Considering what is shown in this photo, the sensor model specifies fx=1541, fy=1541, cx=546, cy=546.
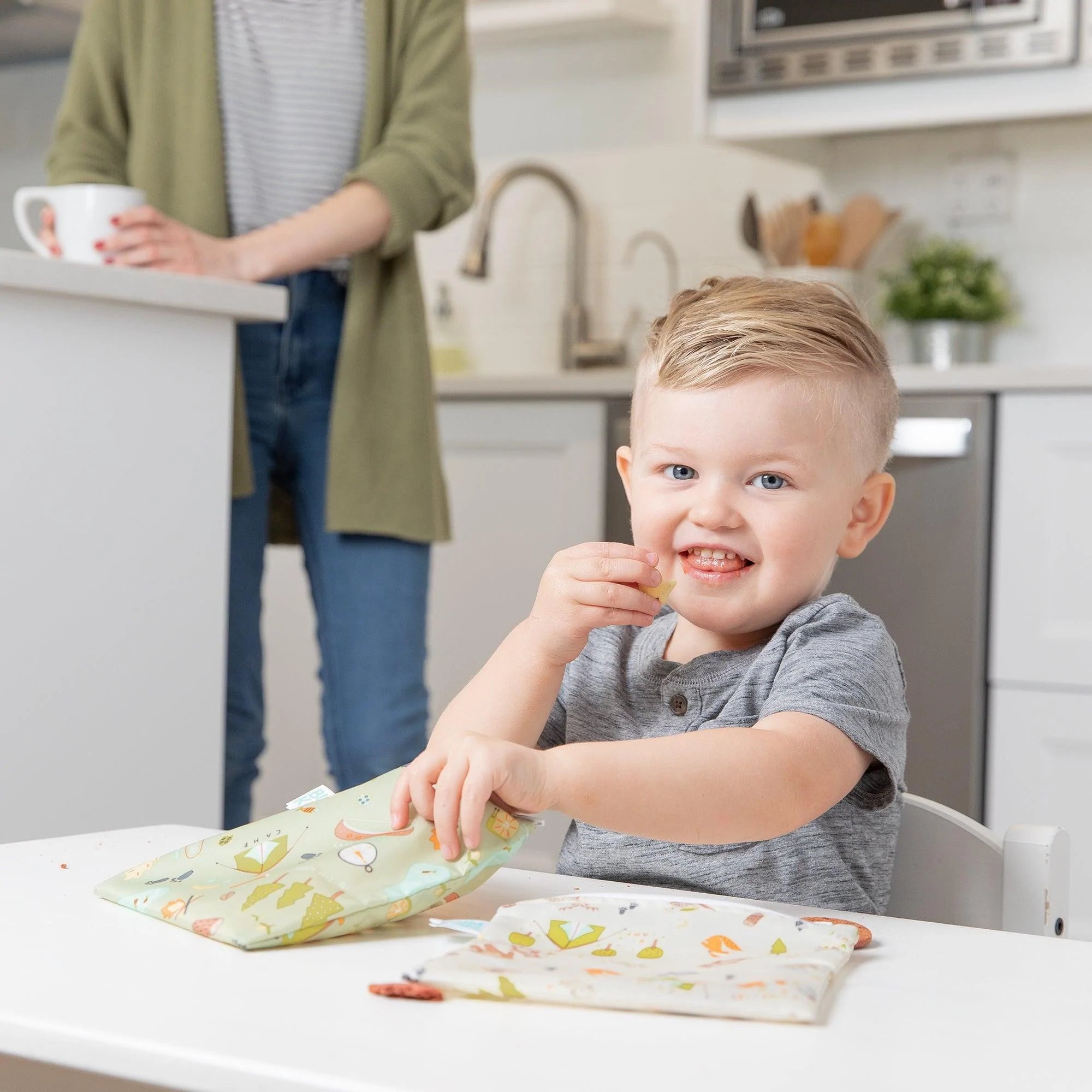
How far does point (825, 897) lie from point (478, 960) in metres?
0.40

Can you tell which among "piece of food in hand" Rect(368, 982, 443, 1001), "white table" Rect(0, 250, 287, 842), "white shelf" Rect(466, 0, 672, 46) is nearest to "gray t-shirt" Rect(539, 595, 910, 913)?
"piece of food in hand" Rect(368, 982, 443, 1001)

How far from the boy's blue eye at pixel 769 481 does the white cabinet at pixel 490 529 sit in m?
1.67

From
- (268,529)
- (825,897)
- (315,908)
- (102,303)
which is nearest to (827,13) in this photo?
(268,529)

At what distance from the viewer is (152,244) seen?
57.3 inches

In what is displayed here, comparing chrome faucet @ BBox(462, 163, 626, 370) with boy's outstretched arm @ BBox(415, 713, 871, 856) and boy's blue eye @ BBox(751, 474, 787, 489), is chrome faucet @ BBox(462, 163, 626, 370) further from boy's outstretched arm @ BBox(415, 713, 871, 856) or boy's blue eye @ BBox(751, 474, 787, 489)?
boy's outstretched arm @ BBox(415, 713, 871, 856)

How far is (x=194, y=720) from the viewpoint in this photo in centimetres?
141

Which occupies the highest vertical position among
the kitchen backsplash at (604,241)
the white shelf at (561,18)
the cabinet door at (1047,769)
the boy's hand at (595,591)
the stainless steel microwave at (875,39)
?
the white shelf at (561,18)

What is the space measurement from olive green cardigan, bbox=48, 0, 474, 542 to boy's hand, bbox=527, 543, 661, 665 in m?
0.82

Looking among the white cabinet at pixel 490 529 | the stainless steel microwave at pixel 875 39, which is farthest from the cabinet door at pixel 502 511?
the stainless steel microwave at pixel 875 39

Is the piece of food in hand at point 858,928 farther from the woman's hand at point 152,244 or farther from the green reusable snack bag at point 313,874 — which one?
the woman's hand at point 152,244

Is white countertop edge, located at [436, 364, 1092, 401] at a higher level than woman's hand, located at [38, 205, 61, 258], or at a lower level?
lower

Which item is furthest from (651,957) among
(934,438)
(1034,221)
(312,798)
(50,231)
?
(1034,221)

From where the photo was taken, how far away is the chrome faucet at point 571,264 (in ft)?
10.1

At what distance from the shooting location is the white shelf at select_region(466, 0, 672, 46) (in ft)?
9.69
